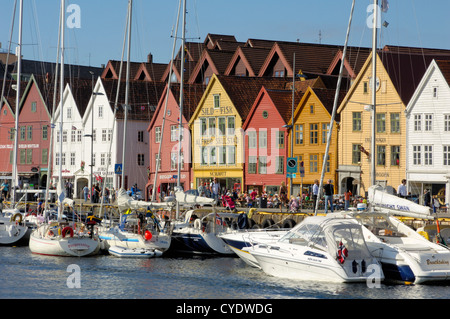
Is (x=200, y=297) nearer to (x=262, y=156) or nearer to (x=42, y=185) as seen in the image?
(x=262, y=156)

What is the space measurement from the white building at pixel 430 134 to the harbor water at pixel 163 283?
954 inches

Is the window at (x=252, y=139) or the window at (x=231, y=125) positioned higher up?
the window at (x=231, y=125)

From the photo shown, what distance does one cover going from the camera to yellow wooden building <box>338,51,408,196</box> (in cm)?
6203

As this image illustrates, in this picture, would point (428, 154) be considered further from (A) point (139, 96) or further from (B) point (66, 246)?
(A) point (139, 96)

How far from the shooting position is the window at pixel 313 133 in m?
66.9

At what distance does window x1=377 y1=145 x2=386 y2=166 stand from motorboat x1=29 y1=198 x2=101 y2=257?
26.4 metres

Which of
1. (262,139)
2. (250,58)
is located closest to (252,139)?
(262,139)

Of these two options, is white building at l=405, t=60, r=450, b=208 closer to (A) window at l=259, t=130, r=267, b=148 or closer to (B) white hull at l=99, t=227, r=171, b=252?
(A) window at l=259, t=130, r=267, b=148

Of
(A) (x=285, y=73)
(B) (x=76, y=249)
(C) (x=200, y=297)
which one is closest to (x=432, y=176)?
(A) (x=285, y=73)

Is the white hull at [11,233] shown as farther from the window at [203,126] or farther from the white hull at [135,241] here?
the window at [203,126]

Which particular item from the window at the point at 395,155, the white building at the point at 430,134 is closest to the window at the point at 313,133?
the window at the point at 395,155

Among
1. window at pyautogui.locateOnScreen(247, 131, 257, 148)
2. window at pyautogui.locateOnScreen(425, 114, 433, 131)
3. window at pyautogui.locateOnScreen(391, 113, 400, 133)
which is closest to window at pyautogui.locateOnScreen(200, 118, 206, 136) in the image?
window at pyautogui.locateOnScreen(247, 131, 257, 148)

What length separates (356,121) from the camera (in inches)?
2537

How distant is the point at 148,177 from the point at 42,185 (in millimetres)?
15712
